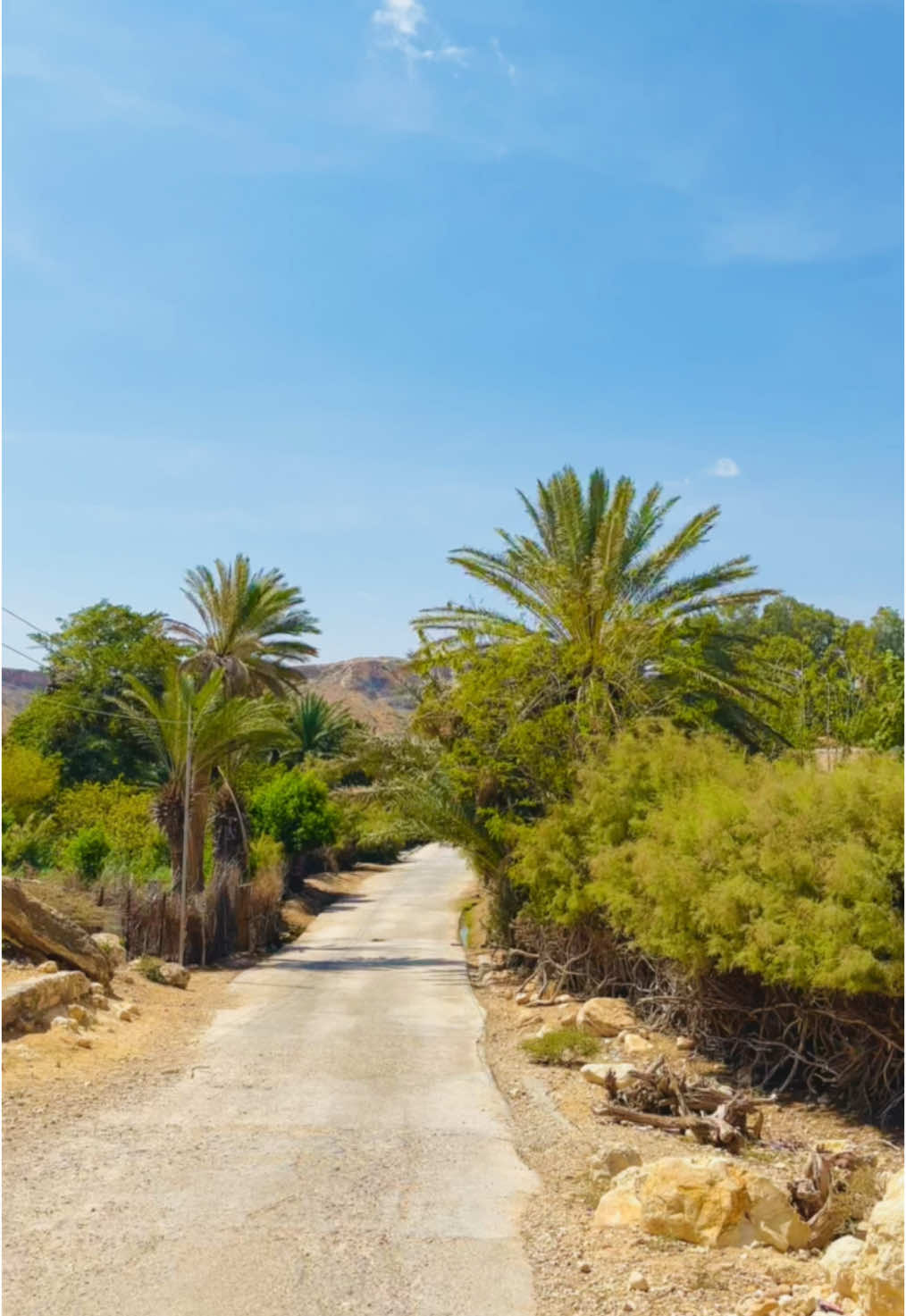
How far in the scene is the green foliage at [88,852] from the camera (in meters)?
26.9

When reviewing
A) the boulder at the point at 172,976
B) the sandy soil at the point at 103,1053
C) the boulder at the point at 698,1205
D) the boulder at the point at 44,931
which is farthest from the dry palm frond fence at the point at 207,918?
the boulder at the point at 698,1205

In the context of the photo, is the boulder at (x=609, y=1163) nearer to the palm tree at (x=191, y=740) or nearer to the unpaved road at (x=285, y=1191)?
the unpaved road at (x=285, y=1191)

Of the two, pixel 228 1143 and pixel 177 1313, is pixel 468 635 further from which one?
pixel 177 1313

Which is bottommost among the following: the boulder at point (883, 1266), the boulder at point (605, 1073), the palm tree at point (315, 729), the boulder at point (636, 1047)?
the boulder at point (636, 1047)

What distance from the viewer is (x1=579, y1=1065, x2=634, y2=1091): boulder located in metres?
10.9

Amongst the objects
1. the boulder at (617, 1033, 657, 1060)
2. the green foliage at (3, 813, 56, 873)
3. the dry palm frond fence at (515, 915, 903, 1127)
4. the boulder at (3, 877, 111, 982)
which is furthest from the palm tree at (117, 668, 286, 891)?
the boulder at (617, 1033, 657, 1060)

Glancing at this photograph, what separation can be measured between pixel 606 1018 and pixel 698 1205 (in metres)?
8.21

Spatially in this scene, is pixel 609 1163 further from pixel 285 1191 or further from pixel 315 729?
pixel 315 729

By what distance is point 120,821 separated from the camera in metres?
30.5

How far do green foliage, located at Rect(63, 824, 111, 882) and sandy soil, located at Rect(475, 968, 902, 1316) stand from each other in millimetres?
17271

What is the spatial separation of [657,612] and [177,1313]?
1445cm

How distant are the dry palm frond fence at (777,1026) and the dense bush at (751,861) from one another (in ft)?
1.31

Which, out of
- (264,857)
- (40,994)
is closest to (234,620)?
(264,857)

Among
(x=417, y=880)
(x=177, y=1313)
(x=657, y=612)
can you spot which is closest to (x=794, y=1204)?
(x=177, y=1313)
